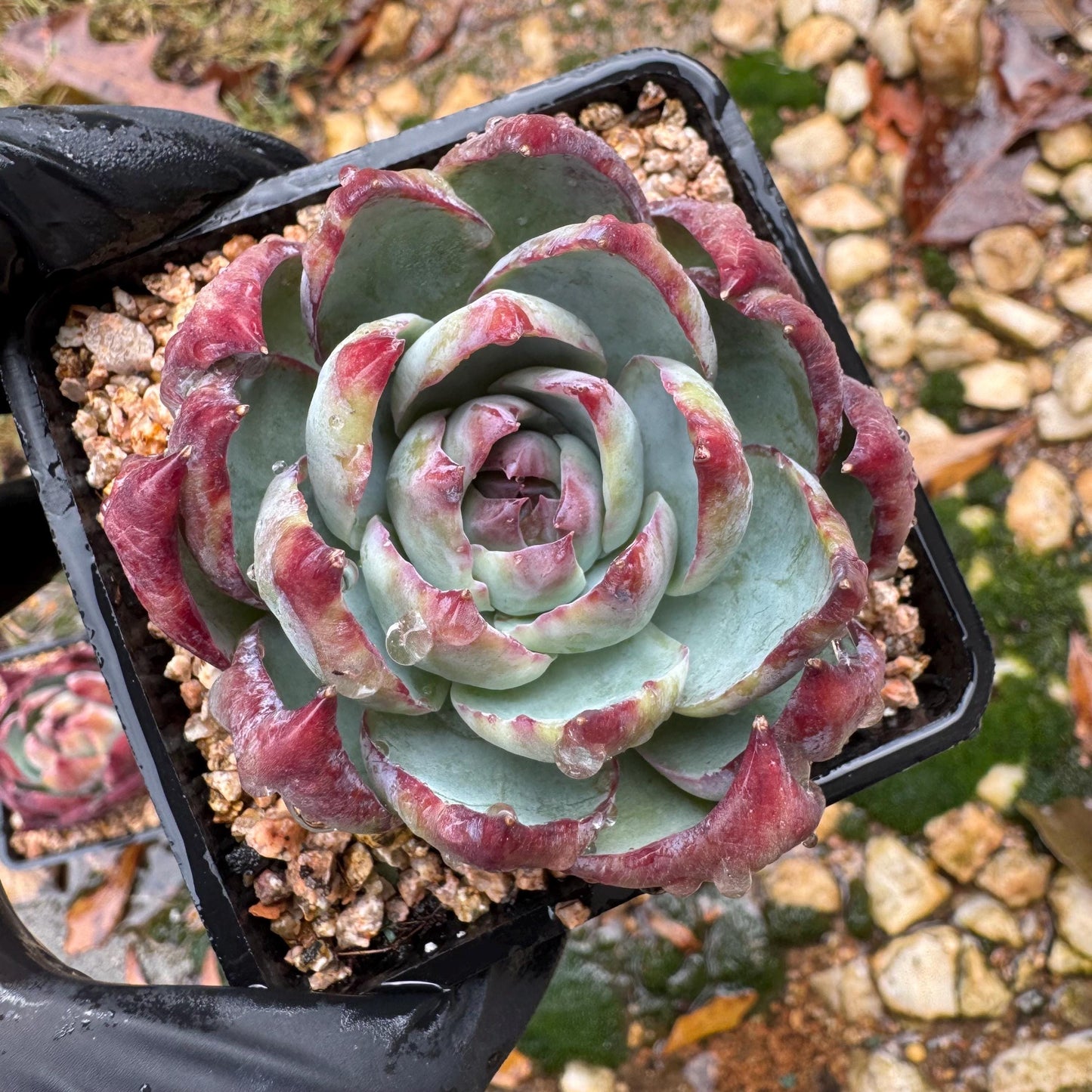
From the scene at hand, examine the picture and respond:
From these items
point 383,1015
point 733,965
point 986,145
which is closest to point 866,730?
point 383,1015

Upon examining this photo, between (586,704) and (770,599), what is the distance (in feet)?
0.41

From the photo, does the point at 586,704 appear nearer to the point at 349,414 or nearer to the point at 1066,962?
the point at 349,414

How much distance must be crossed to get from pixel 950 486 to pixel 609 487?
2.62 ft

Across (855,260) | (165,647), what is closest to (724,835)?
(165,647)

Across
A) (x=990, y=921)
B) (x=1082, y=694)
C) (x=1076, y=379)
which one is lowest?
(x=990, y=921)

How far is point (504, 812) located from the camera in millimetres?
530

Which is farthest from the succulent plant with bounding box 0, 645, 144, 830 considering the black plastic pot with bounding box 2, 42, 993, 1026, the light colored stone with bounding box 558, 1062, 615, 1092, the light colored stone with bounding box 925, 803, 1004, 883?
the light colored stone with bounding box 925, 803, 1004, 883

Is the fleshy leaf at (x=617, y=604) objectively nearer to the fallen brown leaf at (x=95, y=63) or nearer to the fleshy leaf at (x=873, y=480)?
the fleshy leaf at (x=873, y=480)

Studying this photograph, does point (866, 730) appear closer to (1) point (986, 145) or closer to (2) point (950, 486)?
(2) point (950, 486)

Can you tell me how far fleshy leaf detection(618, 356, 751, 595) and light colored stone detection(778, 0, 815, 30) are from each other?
3.09 feet

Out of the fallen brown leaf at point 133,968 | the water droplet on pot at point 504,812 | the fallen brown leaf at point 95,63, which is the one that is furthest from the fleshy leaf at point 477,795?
the fallen brown leaf at point 95,63

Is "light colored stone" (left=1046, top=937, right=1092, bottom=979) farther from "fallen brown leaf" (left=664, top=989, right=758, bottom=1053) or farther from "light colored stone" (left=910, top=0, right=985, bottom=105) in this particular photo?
"light colored stone" (left=910, top=0, right=985, bottom=105)

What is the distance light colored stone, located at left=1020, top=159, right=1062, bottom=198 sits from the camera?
125 centimetres

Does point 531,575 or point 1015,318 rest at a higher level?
point 531,575
